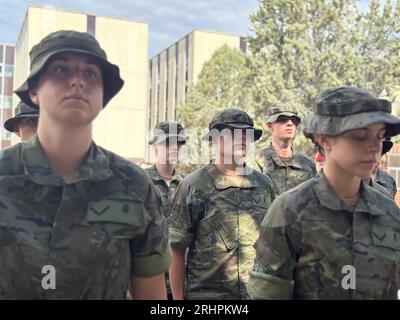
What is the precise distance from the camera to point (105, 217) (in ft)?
6.64

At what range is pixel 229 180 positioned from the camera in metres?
3.84

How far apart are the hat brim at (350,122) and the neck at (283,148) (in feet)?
10.4

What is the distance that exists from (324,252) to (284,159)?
3.39 metres

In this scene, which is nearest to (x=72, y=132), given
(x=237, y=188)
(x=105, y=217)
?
(x=105, y=217)

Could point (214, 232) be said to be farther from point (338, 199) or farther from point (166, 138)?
point (166, 138)

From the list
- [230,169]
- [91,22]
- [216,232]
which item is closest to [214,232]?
[216,232]

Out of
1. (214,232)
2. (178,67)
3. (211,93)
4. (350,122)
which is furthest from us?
(178,67)

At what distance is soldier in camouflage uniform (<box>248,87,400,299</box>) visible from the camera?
2234 millimetres

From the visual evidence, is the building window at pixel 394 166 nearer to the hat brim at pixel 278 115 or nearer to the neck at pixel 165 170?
the hat brim at pixel 278 115

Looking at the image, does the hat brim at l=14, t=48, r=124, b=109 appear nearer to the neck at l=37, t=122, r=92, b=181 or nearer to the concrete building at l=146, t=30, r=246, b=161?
the neck at l=37, t=122, r=92, b=181

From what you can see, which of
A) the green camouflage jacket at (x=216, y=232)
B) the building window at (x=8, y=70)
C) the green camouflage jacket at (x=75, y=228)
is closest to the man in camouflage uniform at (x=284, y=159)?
the green camouflage jacket at (x=216, y=232)

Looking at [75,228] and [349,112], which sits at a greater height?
[349,112]
